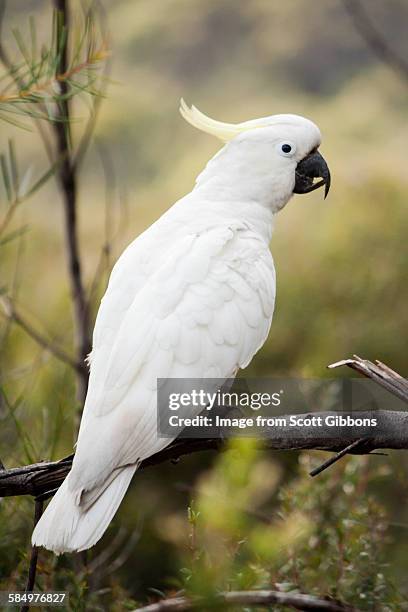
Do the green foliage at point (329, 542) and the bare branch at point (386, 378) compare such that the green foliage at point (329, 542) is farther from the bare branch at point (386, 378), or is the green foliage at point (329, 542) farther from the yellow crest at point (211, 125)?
the yellow crest at point (211, 125)

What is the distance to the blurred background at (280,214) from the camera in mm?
2645

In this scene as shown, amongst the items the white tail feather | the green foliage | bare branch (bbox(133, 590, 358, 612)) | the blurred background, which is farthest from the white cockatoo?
bare branch (bbox(133, 590, 358, 612))

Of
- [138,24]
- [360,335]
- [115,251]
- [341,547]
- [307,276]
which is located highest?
[138,24]

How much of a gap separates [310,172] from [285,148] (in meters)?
0.10

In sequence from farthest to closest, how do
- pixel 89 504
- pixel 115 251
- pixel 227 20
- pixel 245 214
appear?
1. pixel 227 20
2. pixel 115 251
3. pixel 245 214
4. pixel 89 504

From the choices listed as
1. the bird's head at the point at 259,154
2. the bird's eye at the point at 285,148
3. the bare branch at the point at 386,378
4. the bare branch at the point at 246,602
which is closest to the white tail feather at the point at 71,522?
the bare branch at the point at 386,378

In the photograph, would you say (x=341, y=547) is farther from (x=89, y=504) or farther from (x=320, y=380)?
(x=89, y=504)

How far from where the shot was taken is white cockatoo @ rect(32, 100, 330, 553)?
47.1 inches

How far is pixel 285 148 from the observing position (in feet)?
5.88

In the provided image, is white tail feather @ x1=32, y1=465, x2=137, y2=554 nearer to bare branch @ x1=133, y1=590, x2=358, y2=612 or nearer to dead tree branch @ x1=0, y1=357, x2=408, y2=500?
dead tree branch @ x1=0, y1=357, x2=408, y2=500

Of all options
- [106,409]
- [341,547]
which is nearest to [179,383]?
[106,409]

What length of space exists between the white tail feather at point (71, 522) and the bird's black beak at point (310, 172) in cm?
96

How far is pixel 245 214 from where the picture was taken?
5.70 ft

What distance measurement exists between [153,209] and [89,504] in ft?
7.40
